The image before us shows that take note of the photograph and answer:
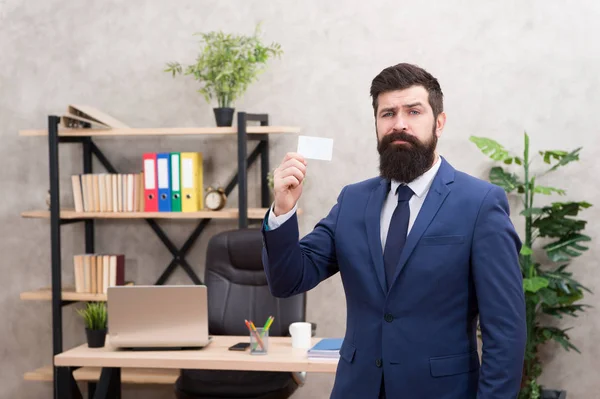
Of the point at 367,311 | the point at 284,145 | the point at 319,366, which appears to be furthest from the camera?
the point at 284,145

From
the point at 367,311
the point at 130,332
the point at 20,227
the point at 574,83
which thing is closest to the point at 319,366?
the point at 130,332

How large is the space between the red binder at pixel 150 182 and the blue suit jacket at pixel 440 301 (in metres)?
2.48

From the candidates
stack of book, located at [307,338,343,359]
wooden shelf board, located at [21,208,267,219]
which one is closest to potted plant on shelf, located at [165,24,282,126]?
wooden shelf board, located at [21,208,267,219]

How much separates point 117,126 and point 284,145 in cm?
92

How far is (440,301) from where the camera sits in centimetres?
175

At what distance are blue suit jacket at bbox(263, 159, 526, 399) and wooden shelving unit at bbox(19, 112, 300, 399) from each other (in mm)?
2315

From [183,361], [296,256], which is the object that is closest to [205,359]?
[183,361]

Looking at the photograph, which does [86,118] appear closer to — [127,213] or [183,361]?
[127,213]

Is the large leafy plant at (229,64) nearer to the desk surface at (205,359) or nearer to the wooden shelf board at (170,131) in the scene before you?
the wooden shelf board at (170,131)

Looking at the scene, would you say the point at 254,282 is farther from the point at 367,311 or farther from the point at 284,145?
the point at 367,311

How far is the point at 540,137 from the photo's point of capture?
4164mm

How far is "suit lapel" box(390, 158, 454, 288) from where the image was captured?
1759mm

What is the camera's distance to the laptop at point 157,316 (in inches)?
115

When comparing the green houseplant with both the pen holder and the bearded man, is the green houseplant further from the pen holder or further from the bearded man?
the bearded man
